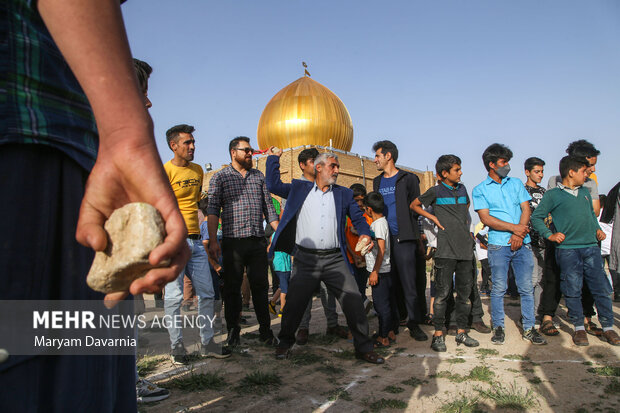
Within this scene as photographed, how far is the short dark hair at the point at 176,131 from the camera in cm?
473

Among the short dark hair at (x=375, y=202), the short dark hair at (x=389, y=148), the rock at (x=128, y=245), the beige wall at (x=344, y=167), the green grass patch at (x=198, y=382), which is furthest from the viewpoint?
the beige wall at (x=344, y=167)

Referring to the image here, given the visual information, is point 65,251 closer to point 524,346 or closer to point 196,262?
point 196,262

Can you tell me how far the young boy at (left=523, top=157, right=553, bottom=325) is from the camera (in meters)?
6.02

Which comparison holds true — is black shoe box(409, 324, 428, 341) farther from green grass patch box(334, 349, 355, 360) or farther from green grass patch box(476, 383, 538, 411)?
green grass patch box(476, 383, 538, 411)

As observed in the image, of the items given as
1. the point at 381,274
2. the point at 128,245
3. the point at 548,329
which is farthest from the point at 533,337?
the point at 128,245

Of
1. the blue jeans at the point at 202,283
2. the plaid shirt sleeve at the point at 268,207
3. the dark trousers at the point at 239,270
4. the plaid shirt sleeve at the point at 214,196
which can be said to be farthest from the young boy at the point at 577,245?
the blue jeans at the point at 202,283

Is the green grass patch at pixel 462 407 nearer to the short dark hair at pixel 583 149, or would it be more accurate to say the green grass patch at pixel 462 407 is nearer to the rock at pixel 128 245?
the rock at pixel 128 245

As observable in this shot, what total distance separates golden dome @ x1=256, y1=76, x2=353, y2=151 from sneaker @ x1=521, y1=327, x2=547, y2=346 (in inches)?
1014

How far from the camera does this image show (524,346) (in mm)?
4641

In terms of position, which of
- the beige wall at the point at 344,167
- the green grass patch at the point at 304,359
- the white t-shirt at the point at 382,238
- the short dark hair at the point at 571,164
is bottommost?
the green grass patch at the point at 304,359

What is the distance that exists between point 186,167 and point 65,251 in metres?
3.98

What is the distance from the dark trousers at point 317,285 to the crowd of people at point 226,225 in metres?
0.01

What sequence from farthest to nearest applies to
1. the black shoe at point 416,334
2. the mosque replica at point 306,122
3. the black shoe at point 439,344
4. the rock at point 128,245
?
the mosque replica at point 306,122 → the black shoe at point 416,334 → the black shoe at point 439,344 → the rock at point 128,245

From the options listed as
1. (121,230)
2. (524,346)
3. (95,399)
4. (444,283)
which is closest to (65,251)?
(121,230)
